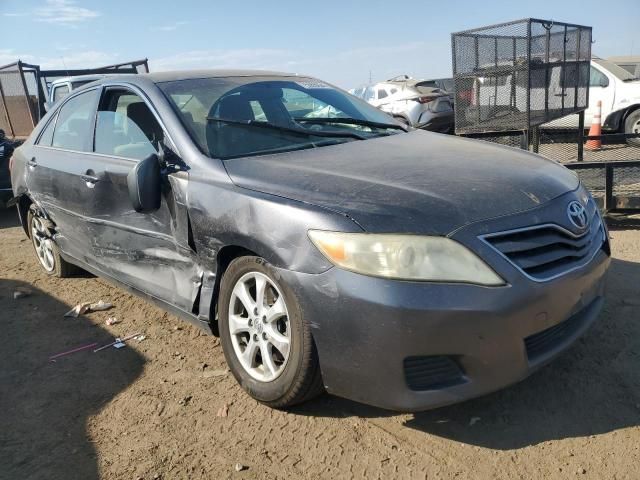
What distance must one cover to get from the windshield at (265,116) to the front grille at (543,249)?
1354 mm

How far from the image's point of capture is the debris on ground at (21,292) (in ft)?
15.4

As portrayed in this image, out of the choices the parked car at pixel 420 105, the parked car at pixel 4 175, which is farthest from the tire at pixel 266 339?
the parked car at pixel 420 105

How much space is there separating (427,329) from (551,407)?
0.92 meters

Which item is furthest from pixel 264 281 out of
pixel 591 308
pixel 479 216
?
pixel 591 308

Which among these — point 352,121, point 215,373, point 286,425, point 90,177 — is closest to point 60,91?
point 90,177

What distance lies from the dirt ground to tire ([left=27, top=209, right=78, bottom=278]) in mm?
1538

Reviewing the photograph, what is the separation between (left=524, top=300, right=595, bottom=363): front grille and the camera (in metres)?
2.30

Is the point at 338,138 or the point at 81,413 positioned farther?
the point at 338,138

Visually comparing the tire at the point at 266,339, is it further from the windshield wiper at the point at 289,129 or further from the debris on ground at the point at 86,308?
the debris on ground at the point at 86,308

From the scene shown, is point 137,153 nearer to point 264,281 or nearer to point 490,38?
point 264,281

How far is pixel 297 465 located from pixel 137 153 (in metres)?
2.04

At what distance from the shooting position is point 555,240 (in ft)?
7.81

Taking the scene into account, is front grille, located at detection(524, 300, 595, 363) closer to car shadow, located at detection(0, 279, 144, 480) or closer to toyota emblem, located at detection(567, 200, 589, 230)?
toyota emblem, located at detection(567, 200, 589, 230)

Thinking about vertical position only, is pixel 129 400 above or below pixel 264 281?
below
